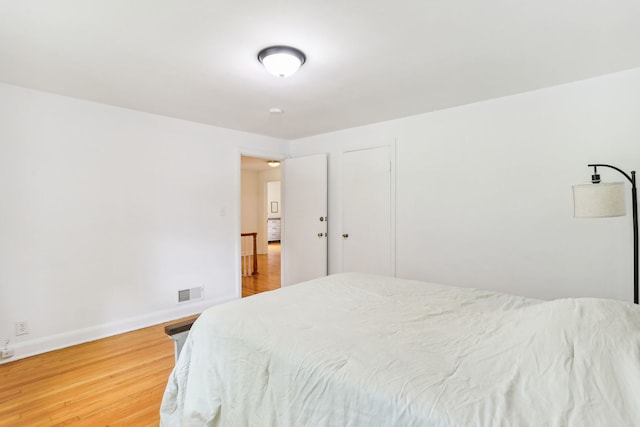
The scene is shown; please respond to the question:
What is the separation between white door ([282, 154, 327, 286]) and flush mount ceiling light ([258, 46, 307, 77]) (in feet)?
7.00

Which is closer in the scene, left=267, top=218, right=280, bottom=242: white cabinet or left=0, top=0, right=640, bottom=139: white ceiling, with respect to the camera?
left=0, top=0, right=640, bottom=139: white ceiling

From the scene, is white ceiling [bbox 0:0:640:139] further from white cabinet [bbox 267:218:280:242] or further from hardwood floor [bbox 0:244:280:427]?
white cabinet [bbox 267:218:280:242]

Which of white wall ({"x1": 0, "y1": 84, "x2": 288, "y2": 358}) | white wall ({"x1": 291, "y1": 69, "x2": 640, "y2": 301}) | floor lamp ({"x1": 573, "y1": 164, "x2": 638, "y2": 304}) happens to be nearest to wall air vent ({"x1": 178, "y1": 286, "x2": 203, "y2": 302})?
white wall ({"x1": 0, "y1": 84, "x2": 288, "y2": 358})

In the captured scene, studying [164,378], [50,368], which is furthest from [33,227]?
[164,378]

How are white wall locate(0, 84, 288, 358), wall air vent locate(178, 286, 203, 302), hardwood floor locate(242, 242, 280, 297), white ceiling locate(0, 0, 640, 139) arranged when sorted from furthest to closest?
hardwood floor locate(242, 242, 280, 297) → wall air vent locate(178, 286, 203, 302) → white wall locate(0, 84, 288, 358) → white ceiling locate(0, 0, 640, 139)

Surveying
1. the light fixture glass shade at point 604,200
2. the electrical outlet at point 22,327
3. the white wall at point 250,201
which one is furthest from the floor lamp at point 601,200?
the white wall at point 250,201

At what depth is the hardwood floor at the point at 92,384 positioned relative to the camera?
189 cm

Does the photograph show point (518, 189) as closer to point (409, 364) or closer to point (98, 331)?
point (409, 364)

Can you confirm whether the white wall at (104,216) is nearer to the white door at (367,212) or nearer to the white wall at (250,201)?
the white door at (367,212)

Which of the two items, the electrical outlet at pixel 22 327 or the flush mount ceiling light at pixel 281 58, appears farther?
the electrical outlet at pixel 22 327

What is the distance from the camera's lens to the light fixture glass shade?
1.89 metres

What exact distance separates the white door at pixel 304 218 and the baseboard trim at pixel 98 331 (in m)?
1.26

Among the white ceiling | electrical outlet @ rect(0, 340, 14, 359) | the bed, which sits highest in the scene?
the white ceiling

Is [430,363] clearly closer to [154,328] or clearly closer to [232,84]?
[232,84]
